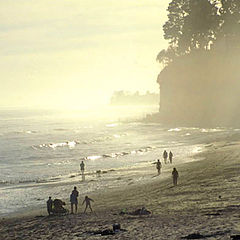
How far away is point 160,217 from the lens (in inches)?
757

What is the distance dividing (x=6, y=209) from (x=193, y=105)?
82857 mm

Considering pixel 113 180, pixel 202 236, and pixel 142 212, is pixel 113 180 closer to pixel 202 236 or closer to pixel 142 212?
pixel 142 212

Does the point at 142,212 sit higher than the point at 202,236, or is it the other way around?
the point at 202,236

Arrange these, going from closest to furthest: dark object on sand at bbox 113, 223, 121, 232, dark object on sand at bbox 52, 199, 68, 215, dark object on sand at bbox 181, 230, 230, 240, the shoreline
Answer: dark object on sand at bbox 181, 230, 230, 240
dark object on sand at bbox 113, 223, 121, 232
dark object on sand at bbox 52, 199, 68, 215
the shoreline

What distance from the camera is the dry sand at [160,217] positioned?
647 inches

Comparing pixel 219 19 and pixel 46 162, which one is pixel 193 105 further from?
pixel 46 162

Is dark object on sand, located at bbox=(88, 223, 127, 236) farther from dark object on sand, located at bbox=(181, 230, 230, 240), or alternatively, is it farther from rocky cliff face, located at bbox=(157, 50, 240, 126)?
rocky cliff face, located at bbox=(157, 50, 240, 126)

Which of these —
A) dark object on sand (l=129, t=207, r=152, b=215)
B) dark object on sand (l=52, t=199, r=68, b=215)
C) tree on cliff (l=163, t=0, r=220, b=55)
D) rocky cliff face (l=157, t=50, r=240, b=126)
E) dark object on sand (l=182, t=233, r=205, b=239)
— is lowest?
dark object on sand (l=52, t=199, r=68, b=215)

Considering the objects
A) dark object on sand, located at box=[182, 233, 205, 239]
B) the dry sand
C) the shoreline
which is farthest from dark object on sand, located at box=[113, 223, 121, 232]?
the shoreline

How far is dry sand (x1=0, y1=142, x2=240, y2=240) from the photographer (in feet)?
Result: 53.9

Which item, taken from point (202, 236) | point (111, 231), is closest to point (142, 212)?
point (111, 231)

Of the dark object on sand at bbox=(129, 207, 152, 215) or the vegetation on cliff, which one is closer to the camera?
the dark object on sand at bbox=(129, 207, 152, 215)

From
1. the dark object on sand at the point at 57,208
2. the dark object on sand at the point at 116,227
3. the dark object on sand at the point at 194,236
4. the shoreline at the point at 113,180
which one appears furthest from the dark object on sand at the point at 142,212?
the shoreline at the point at 113,180

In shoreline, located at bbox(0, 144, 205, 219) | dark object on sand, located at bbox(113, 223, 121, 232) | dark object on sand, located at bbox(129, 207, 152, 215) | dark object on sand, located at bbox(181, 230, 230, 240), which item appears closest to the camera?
dark object on sand, located at bbox(181, 230, 230, 240)
